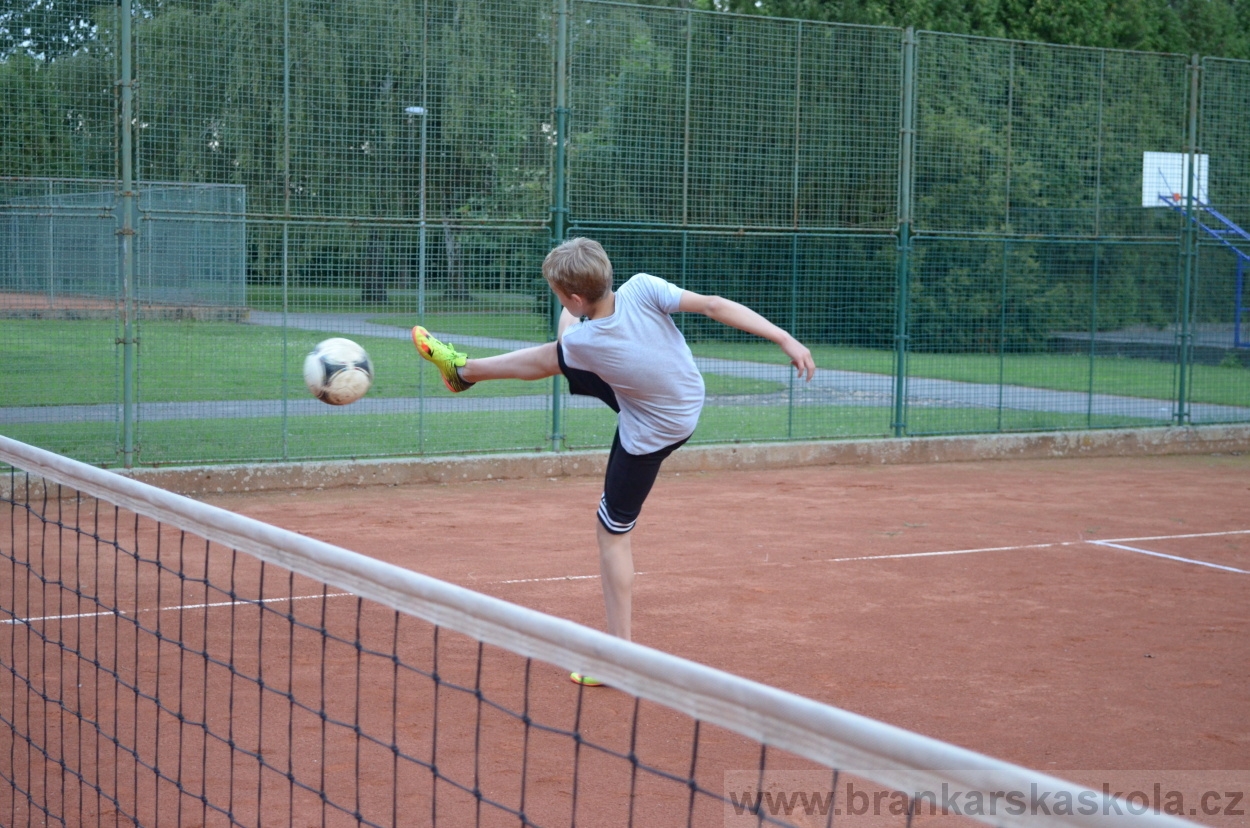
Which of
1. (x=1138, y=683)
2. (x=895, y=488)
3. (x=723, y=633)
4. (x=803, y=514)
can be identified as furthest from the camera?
(x=895, y=488)

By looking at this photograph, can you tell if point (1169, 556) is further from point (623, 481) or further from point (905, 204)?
point (905, 204)

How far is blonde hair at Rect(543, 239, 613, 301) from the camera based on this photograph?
5.29m

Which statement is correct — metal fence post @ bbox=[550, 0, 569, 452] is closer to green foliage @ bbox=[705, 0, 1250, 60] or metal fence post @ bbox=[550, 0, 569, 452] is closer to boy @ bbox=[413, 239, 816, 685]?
boy @ bbox=[413, 239, 816, 685]

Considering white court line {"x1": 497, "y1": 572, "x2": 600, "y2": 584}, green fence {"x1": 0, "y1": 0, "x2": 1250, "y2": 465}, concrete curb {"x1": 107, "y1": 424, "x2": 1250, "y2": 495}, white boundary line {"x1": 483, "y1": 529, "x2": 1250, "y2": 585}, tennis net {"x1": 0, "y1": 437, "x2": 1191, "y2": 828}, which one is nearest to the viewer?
tennis net {"x1": 0, "y1": 437, "x2": 1191, "y2": 828}

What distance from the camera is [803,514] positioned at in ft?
34.1

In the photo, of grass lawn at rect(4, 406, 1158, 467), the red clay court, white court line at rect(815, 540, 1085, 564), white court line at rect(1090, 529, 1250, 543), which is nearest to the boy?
the red clay court

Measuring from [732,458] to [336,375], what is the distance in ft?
23.3

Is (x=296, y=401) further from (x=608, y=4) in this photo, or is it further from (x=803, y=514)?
(x=803, y=514)

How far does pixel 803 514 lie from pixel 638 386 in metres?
5.24

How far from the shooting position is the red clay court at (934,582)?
17.6 feet

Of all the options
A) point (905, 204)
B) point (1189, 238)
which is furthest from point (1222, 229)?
point (905, 204)

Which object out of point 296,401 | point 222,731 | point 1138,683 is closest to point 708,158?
point 296,401

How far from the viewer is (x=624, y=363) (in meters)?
5.35

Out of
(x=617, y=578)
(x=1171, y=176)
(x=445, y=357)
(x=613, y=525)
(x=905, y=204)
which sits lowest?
(x=617, y=578)
